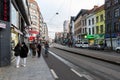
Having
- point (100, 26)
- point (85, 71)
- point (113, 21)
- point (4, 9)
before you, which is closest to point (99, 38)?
point (100, 26)

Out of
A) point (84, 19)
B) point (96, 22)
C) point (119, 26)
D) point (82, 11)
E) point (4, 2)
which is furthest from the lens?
point (82, 11)

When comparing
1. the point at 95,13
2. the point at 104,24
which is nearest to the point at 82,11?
the point at 95,13

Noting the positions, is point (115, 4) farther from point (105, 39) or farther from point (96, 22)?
point (96, 22)

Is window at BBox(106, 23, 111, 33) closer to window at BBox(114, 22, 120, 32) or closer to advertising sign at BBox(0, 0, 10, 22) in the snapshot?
window at BBox(114, 22, 120, 32)

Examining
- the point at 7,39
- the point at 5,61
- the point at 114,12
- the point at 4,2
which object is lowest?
the point at 5,61

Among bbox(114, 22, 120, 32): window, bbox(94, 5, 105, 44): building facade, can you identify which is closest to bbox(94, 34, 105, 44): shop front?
bbox(94, 5, 105, 44): building facade

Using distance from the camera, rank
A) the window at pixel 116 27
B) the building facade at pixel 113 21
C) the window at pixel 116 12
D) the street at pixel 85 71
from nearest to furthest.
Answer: the street at pixel 85 71, the window at pixel 116 27, the building facade at pixel 113 21, the window at pixel 116 12

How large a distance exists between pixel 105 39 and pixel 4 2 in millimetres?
49929

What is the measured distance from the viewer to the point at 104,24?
66875 millimetres

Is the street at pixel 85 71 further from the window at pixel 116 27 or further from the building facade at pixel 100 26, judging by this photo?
the building facade at pixel 100 26

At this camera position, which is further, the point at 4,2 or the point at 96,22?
→ the point at 96,22

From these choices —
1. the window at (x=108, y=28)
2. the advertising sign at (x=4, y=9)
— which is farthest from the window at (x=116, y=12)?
the advertising sign at (x=4, y=9)

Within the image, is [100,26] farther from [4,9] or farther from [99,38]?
[4,9]

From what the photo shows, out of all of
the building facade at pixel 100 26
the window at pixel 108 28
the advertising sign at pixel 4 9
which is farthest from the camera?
the building facade at pixel 100 26
